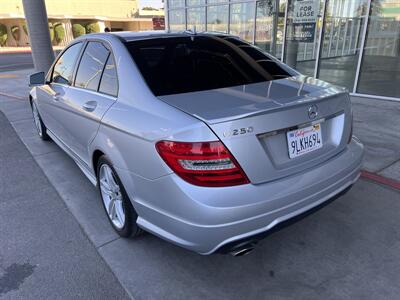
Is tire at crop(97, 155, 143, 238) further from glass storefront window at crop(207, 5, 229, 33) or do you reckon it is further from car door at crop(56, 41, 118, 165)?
glass storefront window at crop(207, 5, 229, 33)

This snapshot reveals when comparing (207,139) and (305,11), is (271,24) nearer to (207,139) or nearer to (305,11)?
(305,11)

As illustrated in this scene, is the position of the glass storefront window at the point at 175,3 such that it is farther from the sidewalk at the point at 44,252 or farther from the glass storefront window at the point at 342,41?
the sidewalk at the point at 44,252

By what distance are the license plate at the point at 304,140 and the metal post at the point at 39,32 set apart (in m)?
8.51

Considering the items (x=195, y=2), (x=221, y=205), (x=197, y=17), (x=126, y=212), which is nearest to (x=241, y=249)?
(x=221, y=205)

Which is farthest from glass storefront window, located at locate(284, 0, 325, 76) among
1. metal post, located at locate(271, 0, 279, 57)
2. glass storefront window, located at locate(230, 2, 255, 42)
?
glass storefront window, located at locate(230, 2, 255, 42)

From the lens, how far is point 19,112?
764 centimetres

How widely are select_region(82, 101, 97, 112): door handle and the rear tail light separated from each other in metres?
1.18

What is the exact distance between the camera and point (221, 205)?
6.23 feet

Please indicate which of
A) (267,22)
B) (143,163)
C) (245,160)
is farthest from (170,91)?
(267,22)

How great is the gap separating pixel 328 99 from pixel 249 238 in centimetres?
112

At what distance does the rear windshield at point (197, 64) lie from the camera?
244 cm

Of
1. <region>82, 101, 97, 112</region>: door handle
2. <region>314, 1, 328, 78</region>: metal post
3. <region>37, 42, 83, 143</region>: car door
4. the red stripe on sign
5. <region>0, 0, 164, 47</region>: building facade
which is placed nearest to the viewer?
<region>82, 101, 97, 112</region>: door handle

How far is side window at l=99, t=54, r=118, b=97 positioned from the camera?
2636 mm

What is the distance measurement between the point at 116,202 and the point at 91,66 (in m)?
1.31
